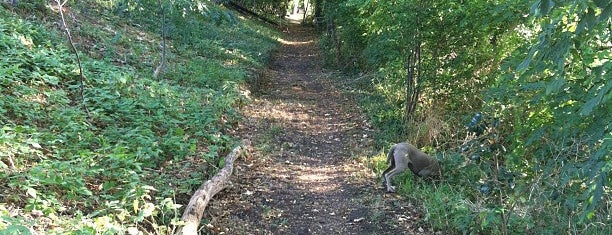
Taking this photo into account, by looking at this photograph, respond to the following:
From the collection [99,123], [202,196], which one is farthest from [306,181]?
[99,123]

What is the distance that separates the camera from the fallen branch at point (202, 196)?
4.39m

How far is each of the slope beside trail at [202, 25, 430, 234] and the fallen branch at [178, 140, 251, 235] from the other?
15cm

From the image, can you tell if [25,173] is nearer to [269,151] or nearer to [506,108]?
[269,151]

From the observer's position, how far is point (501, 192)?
15.3 feet

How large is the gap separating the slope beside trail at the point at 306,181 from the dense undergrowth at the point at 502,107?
1.43 feet

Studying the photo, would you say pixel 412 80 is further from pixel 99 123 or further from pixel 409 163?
pixel 99 123

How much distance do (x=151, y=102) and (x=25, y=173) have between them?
10.1 feet

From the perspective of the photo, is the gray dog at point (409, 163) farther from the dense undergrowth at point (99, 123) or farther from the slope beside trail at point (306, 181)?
the dense undergrowth at point (99, 123)

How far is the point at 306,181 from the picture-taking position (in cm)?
657

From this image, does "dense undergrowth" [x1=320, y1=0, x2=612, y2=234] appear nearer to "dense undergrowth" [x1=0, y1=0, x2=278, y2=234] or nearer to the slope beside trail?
the slope beside trail

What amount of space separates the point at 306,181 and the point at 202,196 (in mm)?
1978

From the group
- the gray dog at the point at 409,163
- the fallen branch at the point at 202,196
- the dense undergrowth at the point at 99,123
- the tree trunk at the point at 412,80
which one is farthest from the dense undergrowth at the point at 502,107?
the dense undergrowth at the point at 99,123

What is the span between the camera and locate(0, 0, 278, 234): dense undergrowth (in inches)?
155

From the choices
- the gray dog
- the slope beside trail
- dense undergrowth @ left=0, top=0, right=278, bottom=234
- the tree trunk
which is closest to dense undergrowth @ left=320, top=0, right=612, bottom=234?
the tree trunk
